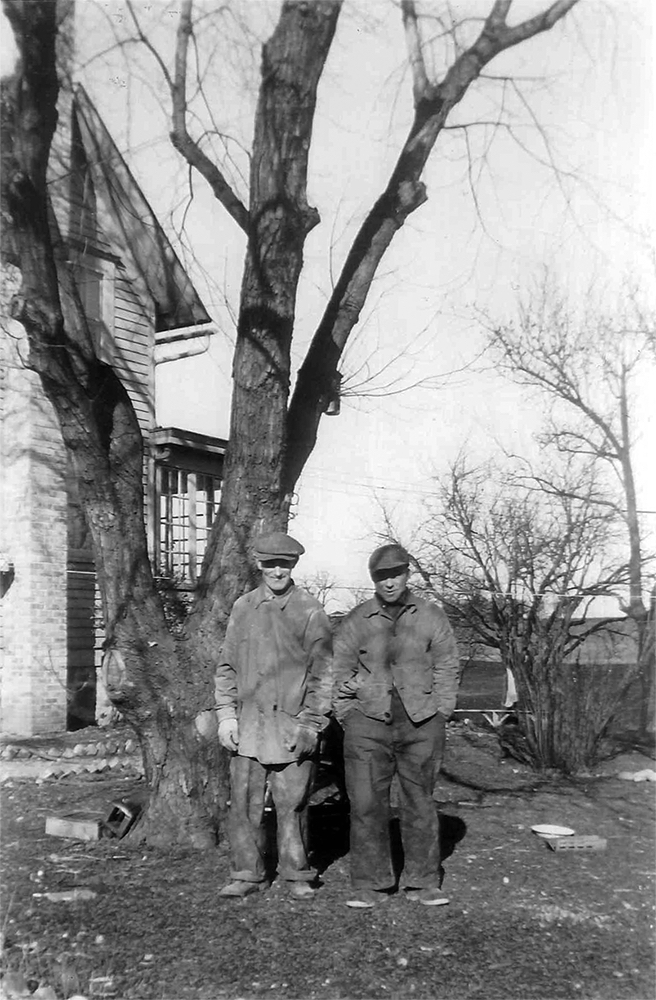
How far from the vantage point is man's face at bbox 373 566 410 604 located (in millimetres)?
5578

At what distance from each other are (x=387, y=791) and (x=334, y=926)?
826mm

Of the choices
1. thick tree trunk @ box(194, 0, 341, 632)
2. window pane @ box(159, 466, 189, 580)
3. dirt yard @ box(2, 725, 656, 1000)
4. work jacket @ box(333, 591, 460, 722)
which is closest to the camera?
dirt yard @ box(2, 725, 656, 1000)

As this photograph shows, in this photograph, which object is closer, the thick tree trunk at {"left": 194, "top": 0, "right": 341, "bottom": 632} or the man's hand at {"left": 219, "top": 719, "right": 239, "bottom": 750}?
the man's hand at {"left": 219, "top": 719, "right": 239, "bottom": 750}

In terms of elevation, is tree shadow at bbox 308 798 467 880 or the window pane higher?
the window pane

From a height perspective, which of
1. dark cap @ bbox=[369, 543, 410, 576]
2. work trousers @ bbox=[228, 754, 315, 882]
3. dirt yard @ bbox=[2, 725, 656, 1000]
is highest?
dark cap @ bbox=[369, 543, 410, 576]

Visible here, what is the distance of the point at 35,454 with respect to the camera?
1277 cm

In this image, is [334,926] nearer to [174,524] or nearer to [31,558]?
[31,558]

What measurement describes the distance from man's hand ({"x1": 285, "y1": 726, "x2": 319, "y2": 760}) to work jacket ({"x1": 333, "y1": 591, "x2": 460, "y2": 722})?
190 mm

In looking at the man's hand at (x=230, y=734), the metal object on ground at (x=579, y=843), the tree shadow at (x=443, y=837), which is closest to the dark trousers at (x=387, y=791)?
the tree shadow at (x=443, y=837)

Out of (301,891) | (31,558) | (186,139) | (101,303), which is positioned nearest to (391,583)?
(301,891)

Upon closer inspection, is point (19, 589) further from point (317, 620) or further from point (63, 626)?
point (317, 620)

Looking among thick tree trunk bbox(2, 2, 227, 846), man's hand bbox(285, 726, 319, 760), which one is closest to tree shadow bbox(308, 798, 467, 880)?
thick tree trunk bbox(2, 2, 227, 846)

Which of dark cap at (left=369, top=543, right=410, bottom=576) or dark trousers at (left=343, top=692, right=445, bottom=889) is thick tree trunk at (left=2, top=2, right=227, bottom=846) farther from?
dark cap at (left=369, top=543, right=410, bottom=576)

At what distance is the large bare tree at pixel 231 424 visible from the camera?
6.26 meters
